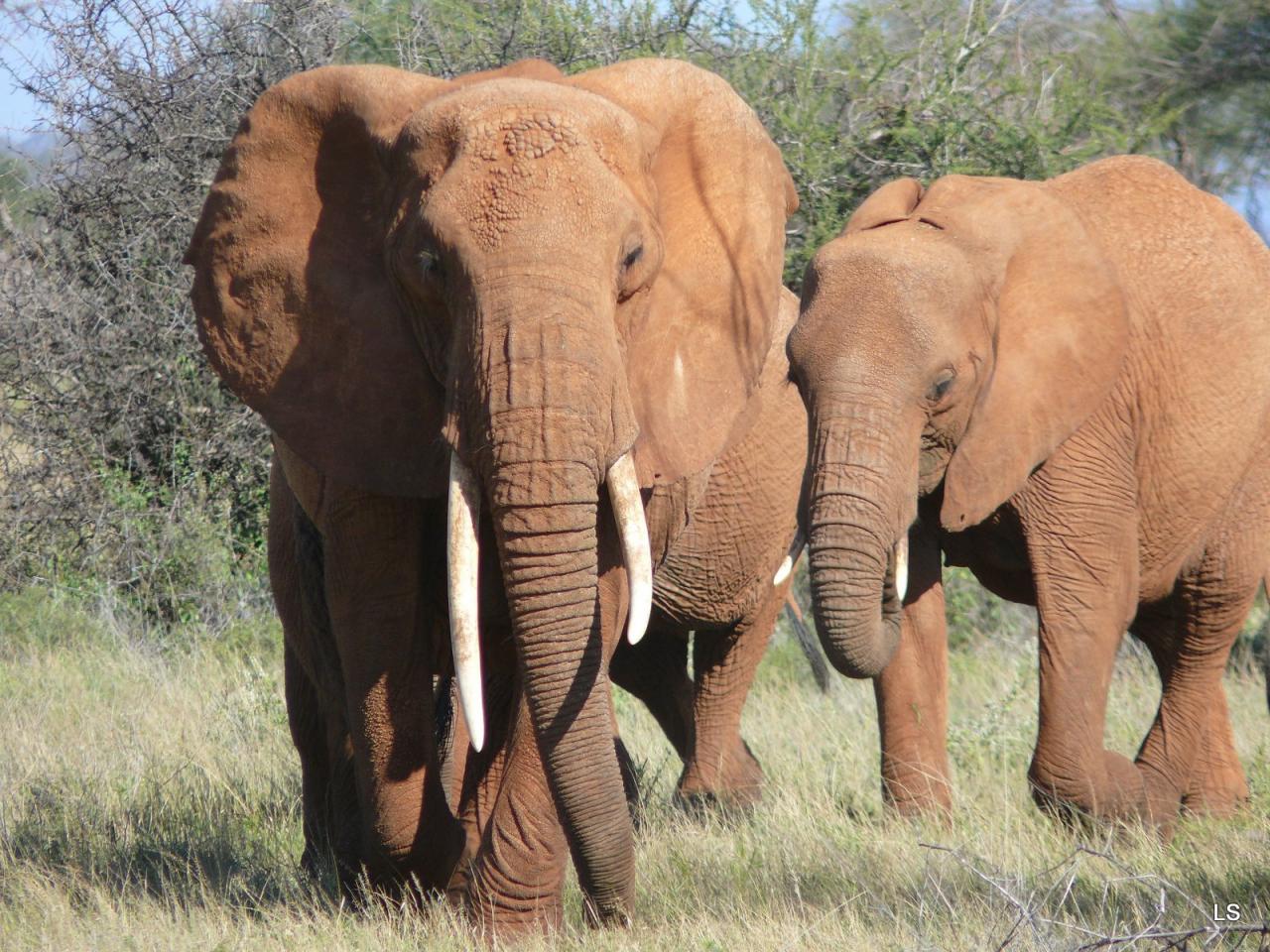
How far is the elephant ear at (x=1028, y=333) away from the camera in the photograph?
5.69 m

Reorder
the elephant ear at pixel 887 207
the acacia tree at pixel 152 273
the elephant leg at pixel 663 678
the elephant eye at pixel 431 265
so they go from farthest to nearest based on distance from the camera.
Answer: the acacia tree at pixel 152 273 → the elephant leg at pixel 663 678 → the elephant ear at pixel 887 207 → the elephant eye at pixel 431 265

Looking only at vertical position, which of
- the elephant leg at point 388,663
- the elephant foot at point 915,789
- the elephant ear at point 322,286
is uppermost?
the elephant ear at point 322,286

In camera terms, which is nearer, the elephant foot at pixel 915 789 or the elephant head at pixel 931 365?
the elephant head at pixel 931 365

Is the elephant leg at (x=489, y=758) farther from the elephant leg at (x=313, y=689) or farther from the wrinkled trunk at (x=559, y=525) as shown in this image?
the wrinkled trunk at (x=559, y=525)

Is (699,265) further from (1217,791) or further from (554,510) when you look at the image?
(1217,791)

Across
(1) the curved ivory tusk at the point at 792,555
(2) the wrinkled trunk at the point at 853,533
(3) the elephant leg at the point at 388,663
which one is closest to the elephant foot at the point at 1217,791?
(1) the curved ivory tusk at the point at 792,555

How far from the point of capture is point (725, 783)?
23.2 ft

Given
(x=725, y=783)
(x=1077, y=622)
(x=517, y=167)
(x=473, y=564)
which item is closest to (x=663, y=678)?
(x=725, y=783)

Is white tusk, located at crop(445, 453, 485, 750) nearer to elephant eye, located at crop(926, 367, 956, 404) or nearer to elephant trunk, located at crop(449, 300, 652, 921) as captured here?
elephant trunk, located at crop(449, 300, 652, 921)

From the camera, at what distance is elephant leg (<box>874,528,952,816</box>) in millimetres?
6312

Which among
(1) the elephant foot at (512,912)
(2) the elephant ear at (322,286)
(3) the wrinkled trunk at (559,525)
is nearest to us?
(3) the wrinkled trunk at (559,525)

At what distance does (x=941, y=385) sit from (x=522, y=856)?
1.98 meters

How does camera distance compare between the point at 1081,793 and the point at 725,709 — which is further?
the point at 725,709

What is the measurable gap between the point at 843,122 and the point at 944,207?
4668 mm
